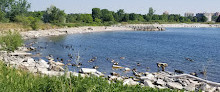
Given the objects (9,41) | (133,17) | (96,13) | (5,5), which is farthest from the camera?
(133,17)

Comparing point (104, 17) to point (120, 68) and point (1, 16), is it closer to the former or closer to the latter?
point (1, 16)

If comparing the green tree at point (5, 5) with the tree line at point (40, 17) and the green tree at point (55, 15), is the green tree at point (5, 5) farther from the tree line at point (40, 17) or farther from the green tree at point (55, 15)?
the green tree at point (55, 15)

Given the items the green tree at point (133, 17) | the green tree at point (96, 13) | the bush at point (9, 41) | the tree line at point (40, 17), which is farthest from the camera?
the green tree at point (133, 17)

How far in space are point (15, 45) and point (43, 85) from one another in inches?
677

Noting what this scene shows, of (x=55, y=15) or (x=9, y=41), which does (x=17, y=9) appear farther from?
(x=9, y=41)

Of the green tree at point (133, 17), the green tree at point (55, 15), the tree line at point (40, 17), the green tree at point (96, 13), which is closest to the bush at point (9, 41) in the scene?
the tree line at point (40, 17)

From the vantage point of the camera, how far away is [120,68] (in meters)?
19.6

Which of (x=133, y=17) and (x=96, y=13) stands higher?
(x=96, y=13)

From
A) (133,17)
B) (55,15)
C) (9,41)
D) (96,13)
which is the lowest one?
(9,41)

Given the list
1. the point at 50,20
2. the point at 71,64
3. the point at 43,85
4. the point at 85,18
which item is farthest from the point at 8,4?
the point at 43,85

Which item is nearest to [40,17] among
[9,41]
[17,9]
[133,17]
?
[17,9]

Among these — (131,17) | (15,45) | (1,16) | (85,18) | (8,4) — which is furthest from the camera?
(131,17)

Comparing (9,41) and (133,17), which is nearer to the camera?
(9,41)

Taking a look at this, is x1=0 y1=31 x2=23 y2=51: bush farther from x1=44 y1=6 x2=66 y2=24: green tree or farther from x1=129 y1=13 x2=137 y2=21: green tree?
x1=129 y1=13 x2=137 y2=21: green tree
